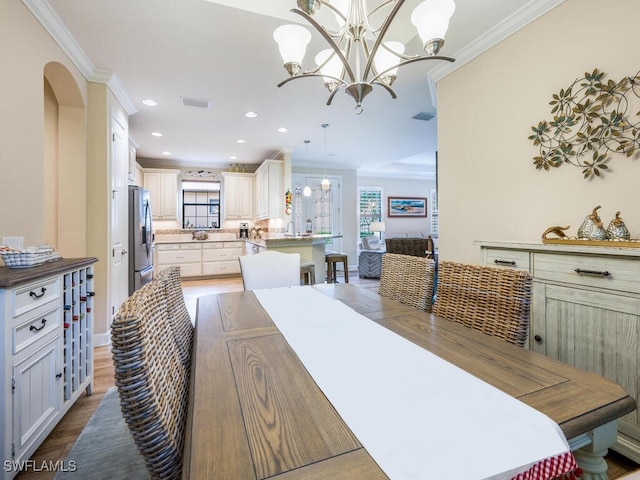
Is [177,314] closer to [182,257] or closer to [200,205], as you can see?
[182,257]

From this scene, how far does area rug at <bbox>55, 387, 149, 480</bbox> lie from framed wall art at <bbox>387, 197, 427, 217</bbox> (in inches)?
309

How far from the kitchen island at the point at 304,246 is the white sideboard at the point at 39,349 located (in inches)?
Answer: 90.0

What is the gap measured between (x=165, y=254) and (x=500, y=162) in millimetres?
6030

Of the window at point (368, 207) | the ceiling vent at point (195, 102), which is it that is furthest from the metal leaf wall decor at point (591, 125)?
the window at point (368, 207)

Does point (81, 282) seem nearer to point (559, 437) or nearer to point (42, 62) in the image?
point (42, 62)

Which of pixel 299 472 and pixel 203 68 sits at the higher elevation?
pixel 203 68

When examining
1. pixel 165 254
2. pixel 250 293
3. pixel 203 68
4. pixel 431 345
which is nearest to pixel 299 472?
pixel 431 345

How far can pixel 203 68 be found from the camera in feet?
9.06

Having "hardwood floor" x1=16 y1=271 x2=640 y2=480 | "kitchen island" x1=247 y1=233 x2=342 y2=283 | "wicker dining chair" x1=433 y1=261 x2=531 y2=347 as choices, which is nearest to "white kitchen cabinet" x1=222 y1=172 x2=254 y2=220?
"kitchen island" x1=247 y1=233 x2=342 y2=283

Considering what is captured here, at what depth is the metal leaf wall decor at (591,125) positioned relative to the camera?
5.38ft

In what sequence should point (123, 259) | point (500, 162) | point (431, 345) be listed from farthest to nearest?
point (123, 259) → point (500, 162) → point (431, 345)

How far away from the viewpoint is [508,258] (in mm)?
1861

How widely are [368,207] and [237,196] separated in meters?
3.66

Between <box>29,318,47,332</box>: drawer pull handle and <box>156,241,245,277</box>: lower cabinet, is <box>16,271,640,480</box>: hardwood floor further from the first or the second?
<box>156,241,245,277</box>: lower cabinet
